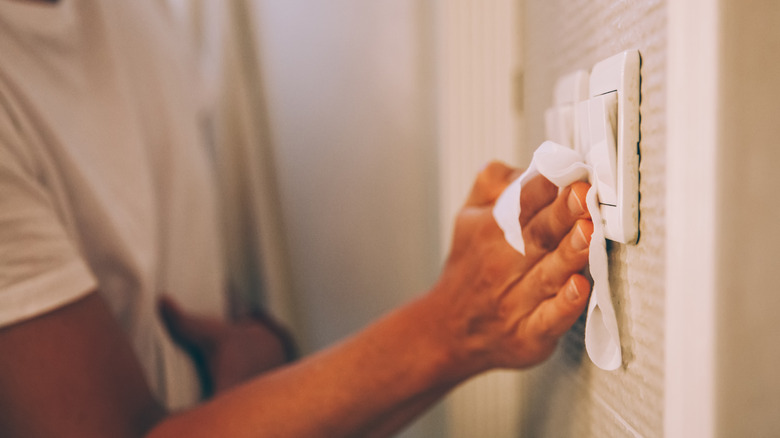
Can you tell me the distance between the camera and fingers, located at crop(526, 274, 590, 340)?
0.30 m

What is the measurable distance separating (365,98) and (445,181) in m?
0.33

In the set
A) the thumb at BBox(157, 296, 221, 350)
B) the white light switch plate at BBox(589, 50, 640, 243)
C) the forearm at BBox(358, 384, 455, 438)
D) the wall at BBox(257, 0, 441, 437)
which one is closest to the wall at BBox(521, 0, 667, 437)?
the white light switch plate at BBox(589, 50, 640, 243)

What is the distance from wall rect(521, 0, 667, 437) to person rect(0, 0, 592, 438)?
37mm

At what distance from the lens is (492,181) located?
15.6 inches

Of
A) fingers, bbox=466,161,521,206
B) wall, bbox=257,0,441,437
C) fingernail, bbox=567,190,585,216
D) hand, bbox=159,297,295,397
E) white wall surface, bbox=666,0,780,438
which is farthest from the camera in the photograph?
wall, bbox=257,0,441,437

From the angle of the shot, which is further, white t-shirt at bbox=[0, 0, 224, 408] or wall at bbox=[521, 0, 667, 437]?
white t-shirt at bbox=[0, 0, 224, 408]

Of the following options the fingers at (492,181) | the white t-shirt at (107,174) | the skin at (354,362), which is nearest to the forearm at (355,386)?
the skin at (354,362)

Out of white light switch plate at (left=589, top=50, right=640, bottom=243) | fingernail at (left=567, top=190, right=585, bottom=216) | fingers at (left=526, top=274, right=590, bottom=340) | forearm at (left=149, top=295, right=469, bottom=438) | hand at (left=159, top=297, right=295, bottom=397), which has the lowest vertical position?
hand at (left=159, top=297, right=295, bottom=397)

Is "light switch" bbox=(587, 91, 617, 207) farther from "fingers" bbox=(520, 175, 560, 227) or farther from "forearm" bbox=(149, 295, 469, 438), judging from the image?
"forearm" bbox=(149, 295, 469, 438)

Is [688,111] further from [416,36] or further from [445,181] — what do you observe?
[416,36]

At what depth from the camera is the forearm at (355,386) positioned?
0.42m

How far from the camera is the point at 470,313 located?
0.39m

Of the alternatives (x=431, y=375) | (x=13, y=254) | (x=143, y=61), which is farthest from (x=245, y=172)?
(x=431, y=375)

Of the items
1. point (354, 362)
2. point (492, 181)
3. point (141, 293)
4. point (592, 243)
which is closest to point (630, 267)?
point (592, 243)
